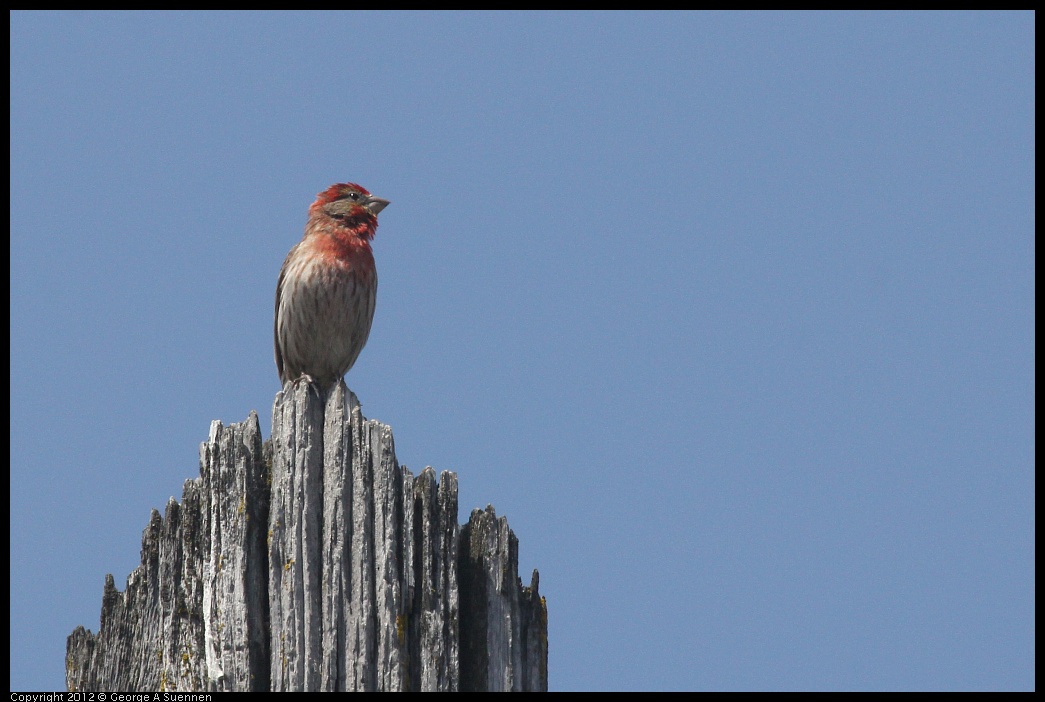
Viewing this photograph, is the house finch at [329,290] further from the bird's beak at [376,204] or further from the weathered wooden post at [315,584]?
the weathered wooden post at [315,584]

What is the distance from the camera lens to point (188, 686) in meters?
6.73

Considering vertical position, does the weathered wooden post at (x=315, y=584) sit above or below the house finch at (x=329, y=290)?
below

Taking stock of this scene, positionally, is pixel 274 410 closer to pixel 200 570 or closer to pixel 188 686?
pixel 200 570

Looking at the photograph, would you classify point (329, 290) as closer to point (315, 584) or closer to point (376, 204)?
point (376, 204)

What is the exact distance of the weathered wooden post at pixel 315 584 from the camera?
6699 millimetres

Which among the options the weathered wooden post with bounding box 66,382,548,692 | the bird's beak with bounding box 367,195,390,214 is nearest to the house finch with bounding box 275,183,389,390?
the bird's beak with bounding box 367,195,390,214

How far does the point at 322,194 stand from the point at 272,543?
5744 mm

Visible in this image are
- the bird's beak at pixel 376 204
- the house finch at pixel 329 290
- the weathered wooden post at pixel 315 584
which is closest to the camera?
the weathered wooden post at pixel 315 584

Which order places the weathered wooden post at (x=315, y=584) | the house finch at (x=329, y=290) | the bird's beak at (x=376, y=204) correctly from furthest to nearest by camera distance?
the bird's beak at (x=376, y=204) → the house finch at (x=329, y=290) → the weathered wooden post at (x=315, y=584)

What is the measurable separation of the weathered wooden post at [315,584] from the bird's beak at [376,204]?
459 centimetres

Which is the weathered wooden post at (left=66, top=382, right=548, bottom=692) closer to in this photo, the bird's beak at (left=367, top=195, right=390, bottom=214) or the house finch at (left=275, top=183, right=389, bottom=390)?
the house finch at (left=275, top=183, right=389, bottom=390)

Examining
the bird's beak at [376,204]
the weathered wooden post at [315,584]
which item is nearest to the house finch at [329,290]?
the bird's beak at [376,204]
